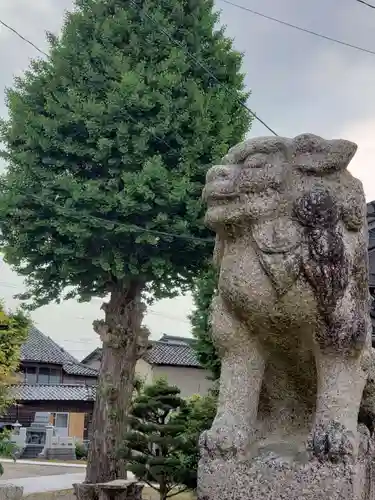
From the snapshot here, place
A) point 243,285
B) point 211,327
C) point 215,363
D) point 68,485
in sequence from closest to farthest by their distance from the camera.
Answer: point 243,285
point 211,327
point 215,363
point 68,485

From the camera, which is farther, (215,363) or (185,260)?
(215,363)

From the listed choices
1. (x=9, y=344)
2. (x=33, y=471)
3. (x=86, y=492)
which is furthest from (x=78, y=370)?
(x=9, y=344)

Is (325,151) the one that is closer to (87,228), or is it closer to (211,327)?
(211,327)

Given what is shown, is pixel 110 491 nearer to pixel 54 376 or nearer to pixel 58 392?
pixel 58 392

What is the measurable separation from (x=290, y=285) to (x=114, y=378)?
7.64 metres

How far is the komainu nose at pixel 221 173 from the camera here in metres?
2.82

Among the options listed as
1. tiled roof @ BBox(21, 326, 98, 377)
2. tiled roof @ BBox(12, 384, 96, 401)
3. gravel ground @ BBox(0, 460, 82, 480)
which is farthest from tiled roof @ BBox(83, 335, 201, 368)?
gravel ground @ BBox(0, 460, 82, 480)

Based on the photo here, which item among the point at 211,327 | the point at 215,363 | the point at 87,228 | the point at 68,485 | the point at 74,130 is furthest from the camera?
the point at 68,485

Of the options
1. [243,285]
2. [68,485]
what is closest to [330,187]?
[243,285]

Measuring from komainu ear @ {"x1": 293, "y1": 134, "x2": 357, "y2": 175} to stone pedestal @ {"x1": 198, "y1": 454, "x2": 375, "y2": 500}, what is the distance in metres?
1.18

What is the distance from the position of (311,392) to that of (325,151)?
1.08 meters

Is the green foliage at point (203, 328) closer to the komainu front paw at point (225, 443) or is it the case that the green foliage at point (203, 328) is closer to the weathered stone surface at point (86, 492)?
the weathered stone surface at point (86, 492)

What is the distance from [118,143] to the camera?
8836 mm

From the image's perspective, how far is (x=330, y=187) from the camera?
2.76 metres
